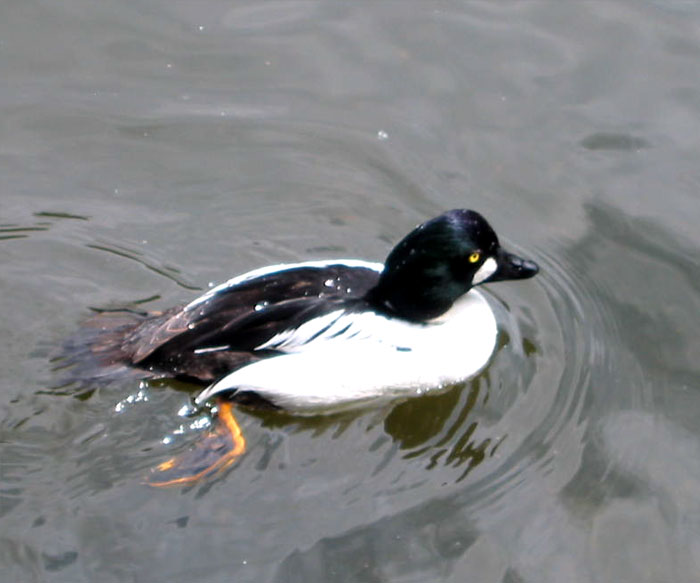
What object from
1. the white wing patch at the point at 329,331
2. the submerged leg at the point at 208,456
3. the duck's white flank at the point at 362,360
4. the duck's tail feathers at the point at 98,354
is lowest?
the submerged leg at the point at 208,456

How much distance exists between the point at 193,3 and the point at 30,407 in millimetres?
3881

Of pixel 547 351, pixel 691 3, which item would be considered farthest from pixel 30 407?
pixel 691 3

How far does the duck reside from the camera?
6.23m

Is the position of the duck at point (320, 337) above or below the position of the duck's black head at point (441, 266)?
below

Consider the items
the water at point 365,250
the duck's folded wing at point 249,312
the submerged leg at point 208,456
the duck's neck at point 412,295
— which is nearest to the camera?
the water at point 365,250

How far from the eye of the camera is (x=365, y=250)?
24.8 ft

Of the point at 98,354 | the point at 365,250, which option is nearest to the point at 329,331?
the point at 98,354

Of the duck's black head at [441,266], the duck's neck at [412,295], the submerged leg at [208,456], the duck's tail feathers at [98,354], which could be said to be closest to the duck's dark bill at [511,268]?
the duck's black head at [441,266]

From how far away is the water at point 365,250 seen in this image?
5.98 m

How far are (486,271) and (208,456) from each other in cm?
174

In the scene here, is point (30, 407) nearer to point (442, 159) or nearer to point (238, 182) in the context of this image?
point (238, 182)

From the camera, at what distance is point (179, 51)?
869 cm

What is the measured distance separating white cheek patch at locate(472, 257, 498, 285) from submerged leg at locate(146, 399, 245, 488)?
4.79 ft

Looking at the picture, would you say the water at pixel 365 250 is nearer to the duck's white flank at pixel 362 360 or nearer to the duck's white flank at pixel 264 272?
the duck's white flank at pixel 362 360
